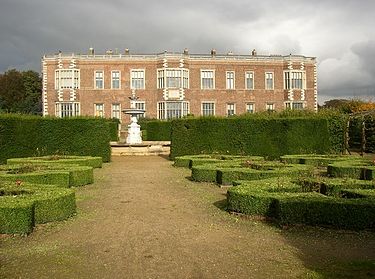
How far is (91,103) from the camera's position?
3900cm

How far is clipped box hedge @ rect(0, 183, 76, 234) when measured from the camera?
6.89m

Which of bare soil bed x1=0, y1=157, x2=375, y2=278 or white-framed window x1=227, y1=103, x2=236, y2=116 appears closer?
bare soil bed x1=0, y1=157, x2=375, y2=278

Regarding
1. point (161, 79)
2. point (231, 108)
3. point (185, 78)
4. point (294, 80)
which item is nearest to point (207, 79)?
point (185, 78)

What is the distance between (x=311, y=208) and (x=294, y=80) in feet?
117

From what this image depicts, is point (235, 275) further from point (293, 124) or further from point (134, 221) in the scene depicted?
point (293, 124)

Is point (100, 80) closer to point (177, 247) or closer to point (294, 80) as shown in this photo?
point (294, 80)

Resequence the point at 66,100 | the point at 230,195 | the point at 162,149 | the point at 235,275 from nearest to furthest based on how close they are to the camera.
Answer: the point at 235,275, the point at 230,195, the point at 162,149, the point at 66,100

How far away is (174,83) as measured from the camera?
38750 mm

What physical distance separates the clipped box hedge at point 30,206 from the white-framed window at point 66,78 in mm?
30712

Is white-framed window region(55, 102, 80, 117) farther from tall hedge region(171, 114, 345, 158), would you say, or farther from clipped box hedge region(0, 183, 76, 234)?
clipped box hedge region(0, 183, 76, 234)

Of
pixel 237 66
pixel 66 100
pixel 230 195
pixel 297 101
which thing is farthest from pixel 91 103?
pixel 230 195

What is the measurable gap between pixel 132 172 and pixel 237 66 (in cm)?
2722

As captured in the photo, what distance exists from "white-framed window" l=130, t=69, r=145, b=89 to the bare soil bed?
3067 centimetres

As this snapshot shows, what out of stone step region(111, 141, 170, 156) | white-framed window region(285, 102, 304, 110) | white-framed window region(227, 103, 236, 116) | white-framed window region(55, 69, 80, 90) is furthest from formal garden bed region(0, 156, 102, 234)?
white-framed window region(285, 102, 304, 110)
